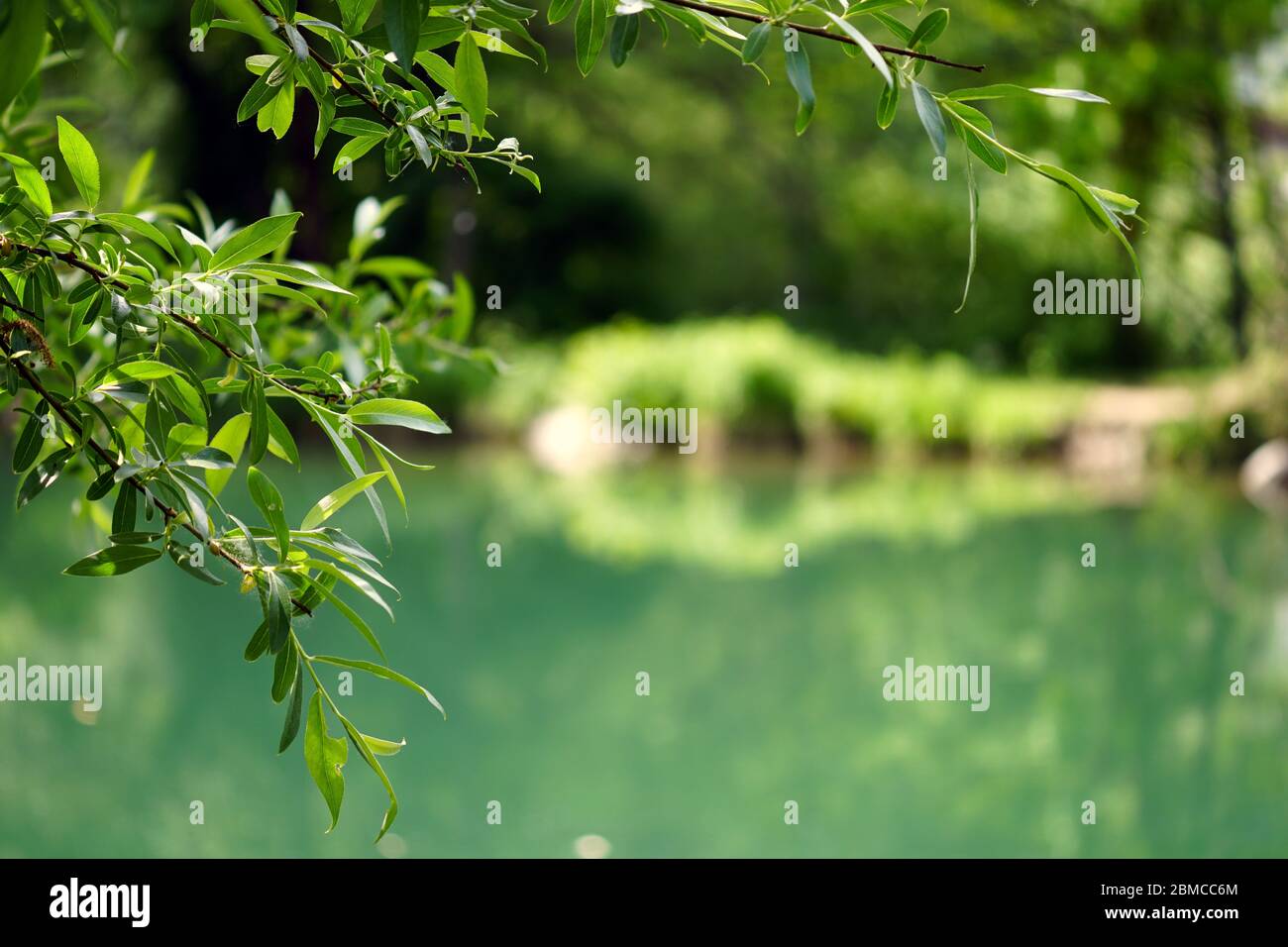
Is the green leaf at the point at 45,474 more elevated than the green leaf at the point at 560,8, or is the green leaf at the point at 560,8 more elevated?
the green leaf at the point at 560,8

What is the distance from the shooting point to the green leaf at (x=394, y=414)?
724 mm

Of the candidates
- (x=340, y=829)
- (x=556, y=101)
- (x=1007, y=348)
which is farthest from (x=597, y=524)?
(x=556, y=101)

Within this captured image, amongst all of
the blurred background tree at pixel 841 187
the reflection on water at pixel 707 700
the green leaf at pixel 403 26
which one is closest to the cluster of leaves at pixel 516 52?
the green leaf at pixel 403 26

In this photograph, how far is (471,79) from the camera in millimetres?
687

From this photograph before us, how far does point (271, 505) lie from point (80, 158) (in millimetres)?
224

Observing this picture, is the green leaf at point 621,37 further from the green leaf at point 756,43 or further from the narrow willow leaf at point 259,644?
the narrow willow leaf at point 259,644

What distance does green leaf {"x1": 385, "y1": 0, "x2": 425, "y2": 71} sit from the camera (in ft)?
1.86

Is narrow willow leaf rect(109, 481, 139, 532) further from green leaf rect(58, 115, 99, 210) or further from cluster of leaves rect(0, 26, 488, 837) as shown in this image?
green leaf rect(58, 115, 99, 210)

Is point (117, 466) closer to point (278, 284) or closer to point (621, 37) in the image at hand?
point (278, 284)

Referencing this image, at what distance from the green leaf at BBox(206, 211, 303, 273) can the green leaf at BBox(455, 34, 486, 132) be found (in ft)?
0.37

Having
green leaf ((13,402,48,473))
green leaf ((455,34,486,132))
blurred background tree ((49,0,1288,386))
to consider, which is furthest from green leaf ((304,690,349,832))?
blurred background tree ((49,0,1288,386))

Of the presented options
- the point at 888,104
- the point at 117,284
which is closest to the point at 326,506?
the point at 117,284

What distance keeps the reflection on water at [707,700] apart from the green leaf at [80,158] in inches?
74.0
